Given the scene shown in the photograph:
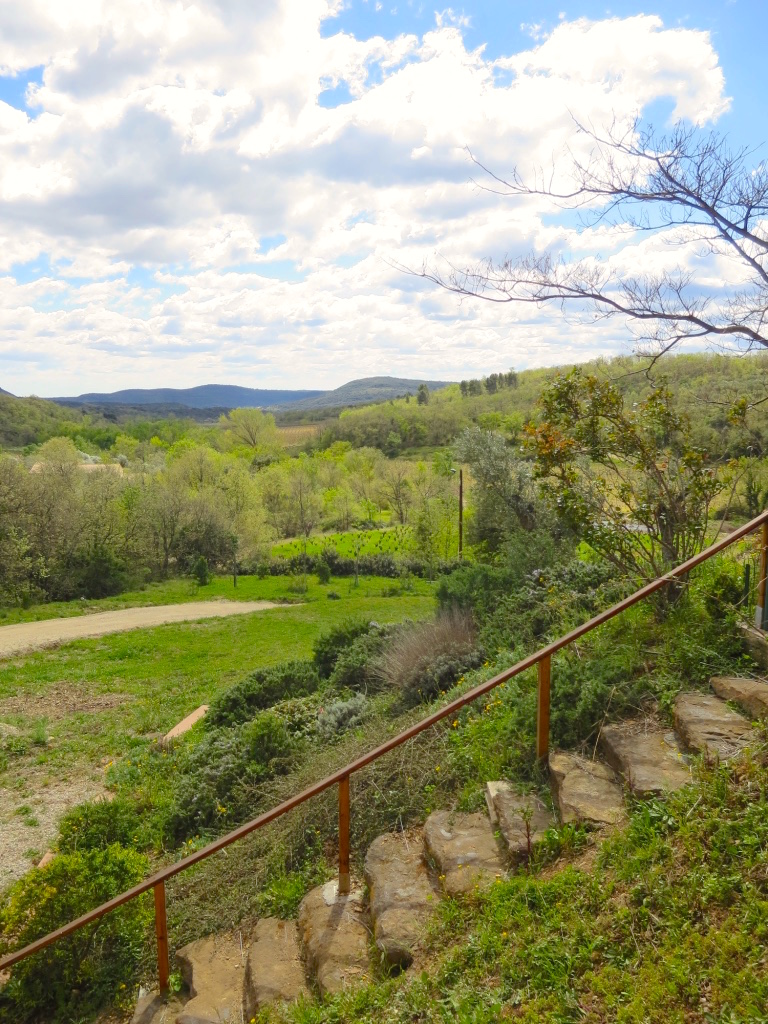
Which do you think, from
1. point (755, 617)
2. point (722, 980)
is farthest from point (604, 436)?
point (722, 980)

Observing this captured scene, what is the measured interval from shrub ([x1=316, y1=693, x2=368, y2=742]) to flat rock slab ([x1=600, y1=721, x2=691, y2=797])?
3.53 m

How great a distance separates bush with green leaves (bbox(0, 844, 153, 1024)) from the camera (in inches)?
170

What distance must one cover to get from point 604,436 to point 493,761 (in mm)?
4258

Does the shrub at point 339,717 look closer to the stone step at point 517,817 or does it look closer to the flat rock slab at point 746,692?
the stone step at point 517,817

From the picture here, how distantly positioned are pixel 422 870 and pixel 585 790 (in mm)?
1079

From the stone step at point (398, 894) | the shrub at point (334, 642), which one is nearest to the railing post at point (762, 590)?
the stone step at point (398, 894)

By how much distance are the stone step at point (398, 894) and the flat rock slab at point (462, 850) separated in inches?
5.2

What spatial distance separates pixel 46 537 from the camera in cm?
3020

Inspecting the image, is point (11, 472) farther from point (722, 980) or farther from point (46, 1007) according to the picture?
point (722, 980)

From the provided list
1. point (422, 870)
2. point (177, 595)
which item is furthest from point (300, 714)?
point (177, 595)

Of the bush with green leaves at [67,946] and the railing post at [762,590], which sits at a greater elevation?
the railing post at [762,590]

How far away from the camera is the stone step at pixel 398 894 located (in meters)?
3.42

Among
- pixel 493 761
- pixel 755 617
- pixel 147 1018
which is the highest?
pixel 755 617

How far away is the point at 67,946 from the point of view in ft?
14.5
